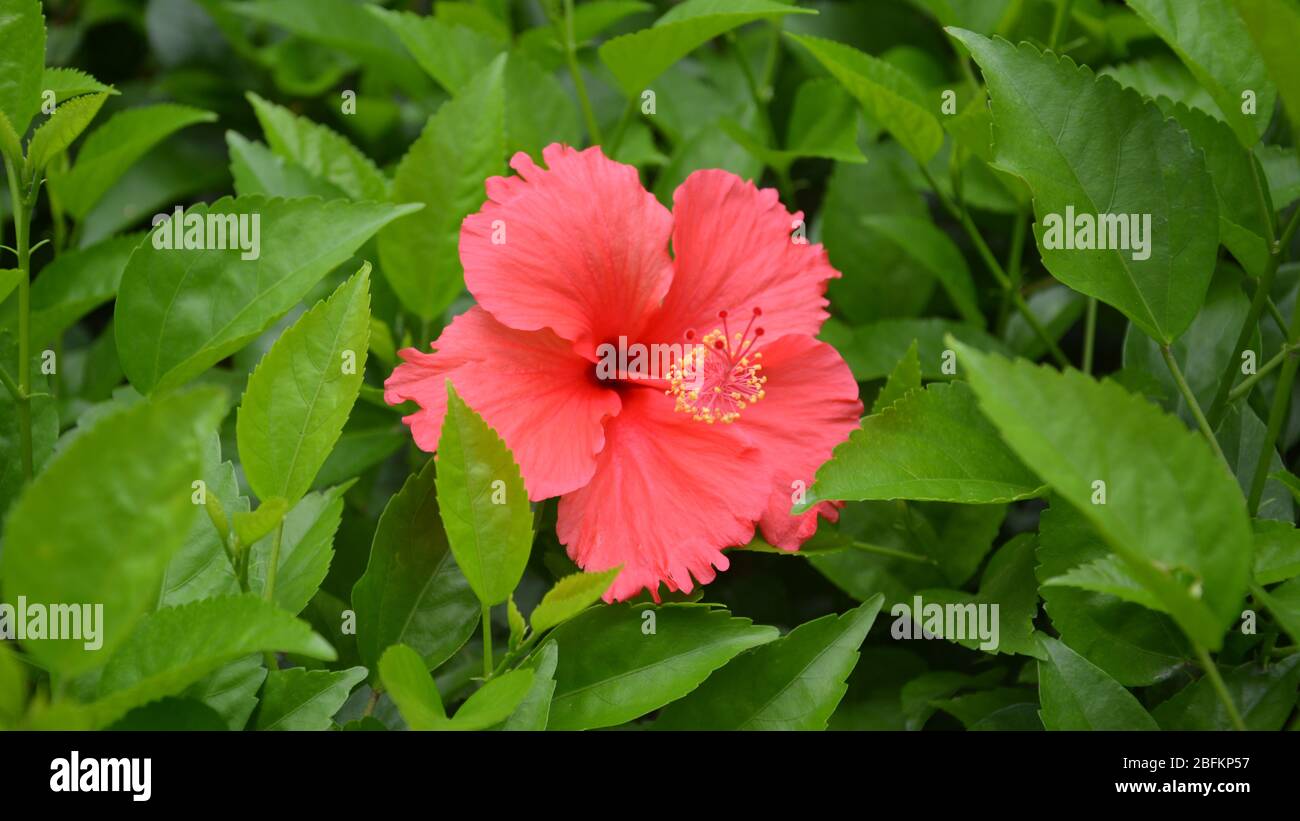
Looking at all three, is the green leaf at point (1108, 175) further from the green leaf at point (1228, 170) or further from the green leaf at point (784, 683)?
the green leaf at point (784, 683)

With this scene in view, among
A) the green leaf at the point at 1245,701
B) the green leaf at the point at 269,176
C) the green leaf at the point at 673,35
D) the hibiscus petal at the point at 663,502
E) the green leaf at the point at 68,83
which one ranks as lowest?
the green leaf at the point at 1245,701

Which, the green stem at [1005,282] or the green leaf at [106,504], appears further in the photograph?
the green stem at [1005,282]

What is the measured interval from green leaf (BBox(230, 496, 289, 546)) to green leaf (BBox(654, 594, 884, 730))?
1.03ft

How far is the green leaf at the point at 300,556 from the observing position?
0.82 metres

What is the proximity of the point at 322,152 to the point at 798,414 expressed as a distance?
0.57 m

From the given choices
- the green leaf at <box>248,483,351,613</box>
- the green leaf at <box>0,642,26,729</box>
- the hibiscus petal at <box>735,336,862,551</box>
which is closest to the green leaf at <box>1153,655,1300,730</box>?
the hibiscus petal at <box>735,336,862,551</box>

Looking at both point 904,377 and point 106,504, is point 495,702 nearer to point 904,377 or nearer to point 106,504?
point 106,504

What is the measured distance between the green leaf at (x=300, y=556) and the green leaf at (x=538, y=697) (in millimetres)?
173

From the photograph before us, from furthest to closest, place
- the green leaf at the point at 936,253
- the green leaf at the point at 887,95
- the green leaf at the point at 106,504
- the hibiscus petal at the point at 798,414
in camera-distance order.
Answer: the green leaf at the point at 936,253 < the green leaf at the point at 887,95 < the hibiscus petal at the point at 798,414 < the green leaf at the point at 106,504

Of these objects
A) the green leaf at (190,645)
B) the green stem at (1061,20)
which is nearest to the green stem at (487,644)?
the green leaf at (190,645)

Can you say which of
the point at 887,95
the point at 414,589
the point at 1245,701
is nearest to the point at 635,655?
the point at 414,589

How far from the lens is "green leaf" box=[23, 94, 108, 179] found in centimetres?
83

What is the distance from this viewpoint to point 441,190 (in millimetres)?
1053
